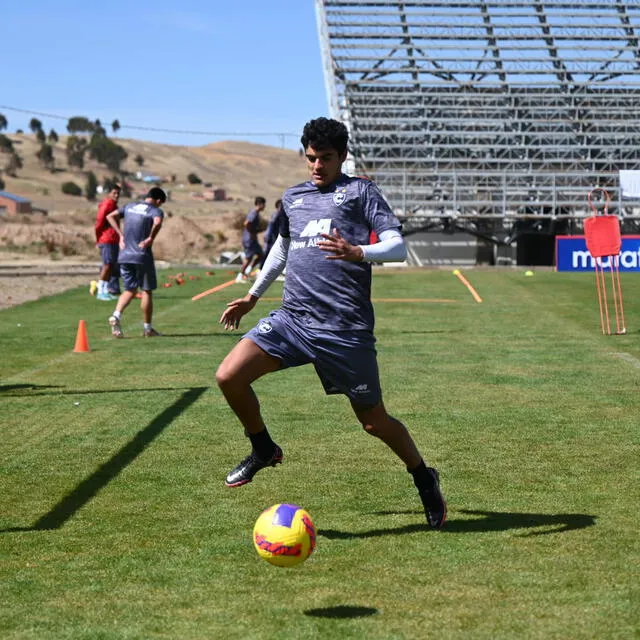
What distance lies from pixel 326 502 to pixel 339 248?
5.09 ft

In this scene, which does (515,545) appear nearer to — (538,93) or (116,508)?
(116,508)

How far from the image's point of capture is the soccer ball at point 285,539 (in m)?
4.83

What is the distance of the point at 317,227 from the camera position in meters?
5.74

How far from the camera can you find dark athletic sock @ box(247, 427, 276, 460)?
6094 mm

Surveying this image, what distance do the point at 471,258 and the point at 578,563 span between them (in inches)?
1914

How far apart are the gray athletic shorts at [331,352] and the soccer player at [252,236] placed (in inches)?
733

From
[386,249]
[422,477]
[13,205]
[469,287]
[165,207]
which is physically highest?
[13,205]

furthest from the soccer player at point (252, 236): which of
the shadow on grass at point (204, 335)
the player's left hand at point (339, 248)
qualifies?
the player's left hand at point (339, 248)

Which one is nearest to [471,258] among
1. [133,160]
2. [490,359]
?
[490,359]

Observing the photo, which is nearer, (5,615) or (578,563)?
(5,615)

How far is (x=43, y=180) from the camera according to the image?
14050 centimetres

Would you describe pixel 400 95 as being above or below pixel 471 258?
above

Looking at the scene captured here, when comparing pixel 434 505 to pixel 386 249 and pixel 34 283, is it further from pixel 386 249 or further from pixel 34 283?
pixel 34 283

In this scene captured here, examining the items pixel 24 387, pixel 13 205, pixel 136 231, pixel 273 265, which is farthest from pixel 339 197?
pixel 13 205
